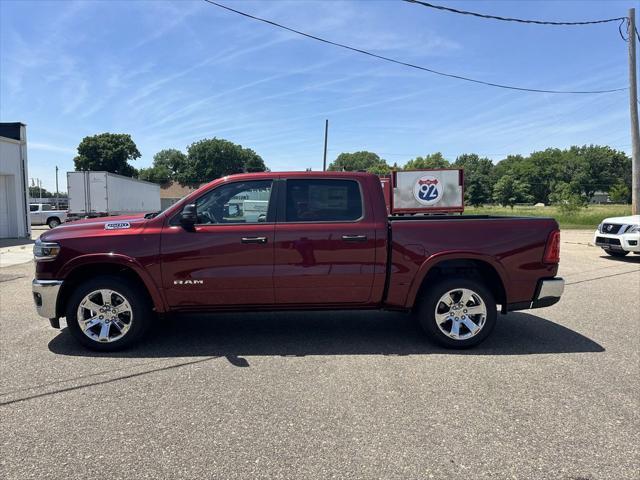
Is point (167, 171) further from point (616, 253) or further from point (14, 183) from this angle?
point (616, 253)

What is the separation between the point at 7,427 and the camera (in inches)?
129

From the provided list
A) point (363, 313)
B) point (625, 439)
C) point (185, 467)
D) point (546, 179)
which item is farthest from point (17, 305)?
point (546, 179)

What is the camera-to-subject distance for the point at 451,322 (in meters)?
4.98

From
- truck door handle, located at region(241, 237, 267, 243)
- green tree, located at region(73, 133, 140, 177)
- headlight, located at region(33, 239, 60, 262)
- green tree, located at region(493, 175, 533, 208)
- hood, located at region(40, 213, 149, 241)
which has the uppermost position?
green tree, located at region(73, 133, 140, 177)

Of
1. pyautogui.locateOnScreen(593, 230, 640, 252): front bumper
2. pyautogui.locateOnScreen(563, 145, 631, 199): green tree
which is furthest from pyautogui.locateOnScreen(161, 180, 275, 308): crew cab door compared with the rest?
pyautogui.locateOnScreen(563, 145, 631, 199): green tree

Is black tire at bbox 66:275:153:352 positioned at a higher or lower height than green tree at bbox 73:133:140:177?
lower

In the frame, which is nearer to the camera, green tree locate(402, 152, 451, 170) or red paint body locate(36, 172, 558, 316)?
red paint body locate(36, 172, 558, 316)

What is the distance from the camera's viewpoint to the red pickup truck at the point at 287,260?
4.78 m

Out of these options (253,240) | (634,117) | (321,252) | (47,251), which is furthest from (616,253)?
(47,251)

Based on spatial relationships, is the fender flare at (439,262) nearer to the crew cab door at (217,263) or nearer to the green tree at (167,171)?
the crew cab door at (217,263)

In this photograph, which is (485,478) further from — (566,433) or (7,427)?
(7,427)

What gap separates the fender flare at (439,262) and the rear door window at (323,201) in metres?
0.86

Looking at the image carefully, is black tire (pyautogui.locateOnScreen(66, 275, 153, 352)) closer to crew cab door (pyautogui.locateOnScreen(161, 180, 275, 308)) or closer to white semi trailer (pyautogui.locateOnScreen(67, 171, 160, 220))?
crew cab door (pyautogui.locateOnScreen(161, 180, 275, 308))

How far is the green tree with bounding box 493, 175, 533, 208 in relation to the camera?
339ft
